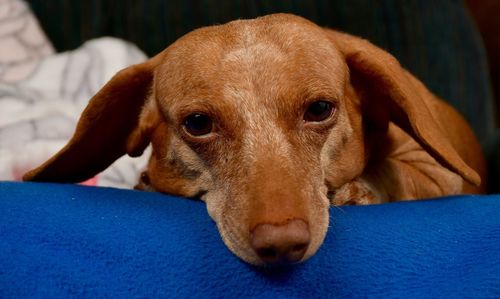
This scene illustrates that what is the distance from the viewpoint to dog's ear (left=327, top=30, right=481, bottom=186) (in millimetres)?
1410

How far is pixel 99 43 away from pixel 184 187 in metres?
1.28

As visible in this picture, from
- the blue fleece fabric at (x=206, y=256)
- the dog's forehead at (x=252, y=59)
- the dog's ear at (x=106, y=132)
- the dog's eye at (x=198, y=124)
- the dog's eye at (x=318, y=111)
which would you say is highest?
the dog's forehead at (x=252, y=59)

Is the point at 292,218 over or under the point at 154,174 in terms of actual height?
over

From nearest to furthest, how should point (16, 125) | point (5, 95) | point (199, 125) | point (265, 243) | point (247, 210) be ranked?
point (265, 243) → point (247, 210) → point (199, 125) → point (16, 125) → point (5, 95)

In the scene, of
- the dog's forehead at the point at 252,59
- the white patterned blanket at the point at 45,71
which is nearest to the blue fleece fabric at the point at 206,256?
the dog's forehead at the point at 252,59

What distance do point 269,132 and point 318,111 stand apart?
0.47 ft

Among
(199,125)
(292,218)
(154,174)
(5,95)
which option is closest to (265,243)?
(292,218)

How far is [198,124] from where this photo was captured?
1.37m

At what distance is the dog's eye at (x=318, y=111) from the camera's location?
135 cm

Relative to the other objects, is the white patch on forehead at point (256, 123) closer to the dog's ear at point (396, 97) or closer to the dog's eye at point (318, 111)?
the dog's eye at point (318, 111)

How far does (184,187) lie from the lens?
1.48 metres

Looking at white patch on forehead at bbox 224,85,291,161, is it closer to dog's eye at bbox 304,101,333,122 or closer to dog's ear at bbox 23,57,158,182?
dog's eye at bbox 304,101,333,122

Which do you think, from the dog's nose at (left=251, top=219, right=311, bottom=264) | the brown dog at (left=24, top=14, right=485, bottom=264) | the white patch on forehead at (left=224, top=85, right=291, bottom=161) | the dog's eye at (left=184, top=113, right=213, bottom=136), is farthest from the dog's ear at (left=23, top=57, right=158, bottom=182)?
the dog's nose at (left=251, top=219, right=311, bottom=264)

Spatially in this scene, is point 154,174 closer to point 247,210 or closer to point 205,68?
point 205,68
